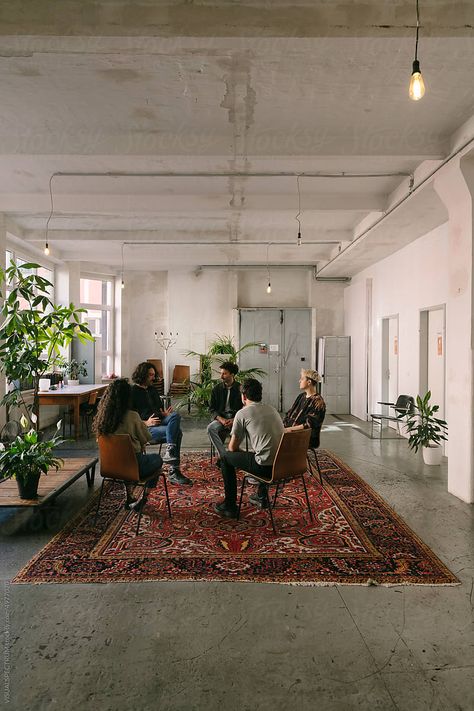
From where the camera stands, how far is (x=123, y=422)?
364cm

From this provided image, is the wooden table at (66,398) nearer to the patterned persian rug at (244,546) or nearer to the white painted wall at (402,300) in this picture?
the patterned persian rug at (244,546)

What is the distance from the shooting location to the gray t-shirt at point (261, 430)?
3.55 m

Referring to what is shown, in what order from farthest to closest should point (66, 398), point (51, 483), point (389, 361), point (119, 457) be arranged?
point (389, 361)
point (66, 398)
point (51, 483)
point (119, 457)

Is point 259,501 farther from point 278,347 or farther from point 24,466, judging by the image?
point 278,347

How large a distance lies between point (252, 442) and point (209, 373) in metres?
6.49

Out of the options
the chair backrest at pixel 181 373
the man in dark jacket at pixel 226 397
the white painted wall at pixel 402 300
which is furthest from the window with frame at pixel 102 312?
the man in dark jacket at pixel 226 397

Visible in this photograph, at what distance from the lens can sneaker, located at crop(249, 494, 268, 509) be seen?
398cm

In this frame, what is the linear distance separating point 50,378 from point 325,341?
587 cm

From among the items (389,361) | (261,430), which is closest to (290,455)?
(261,430)

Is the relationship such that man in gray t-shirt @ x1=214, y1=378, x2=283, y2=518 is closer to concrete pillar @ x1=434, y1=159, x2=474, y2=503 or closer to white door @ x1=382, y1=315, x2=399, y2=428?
concrete pillar @ x1=434, y1=159, x2=474, y2=503

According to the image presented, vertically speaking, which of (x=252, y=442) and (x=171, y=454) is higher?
(x=252, y=442)

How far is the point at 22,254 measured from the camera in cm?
827

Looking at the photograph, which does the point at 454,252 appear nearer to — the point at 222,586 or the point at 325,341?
the point at 222,586

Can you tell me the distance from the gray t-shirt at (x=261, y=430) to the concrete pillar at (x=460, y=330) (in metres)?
1.92
